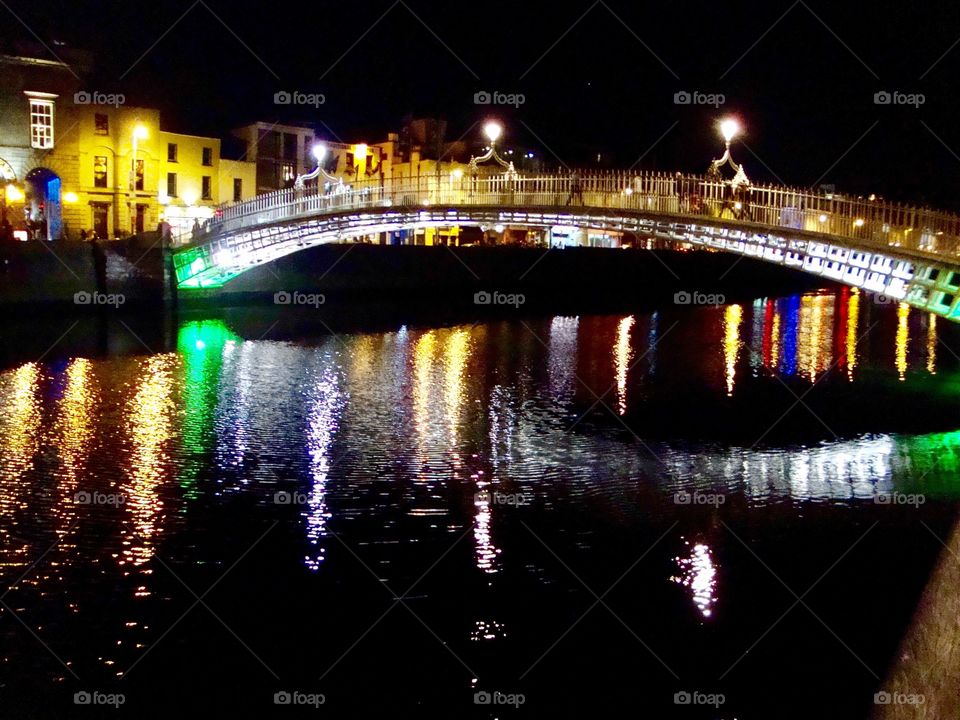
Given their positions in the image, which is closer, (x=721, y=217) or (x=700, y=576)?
(x=700, y=576)

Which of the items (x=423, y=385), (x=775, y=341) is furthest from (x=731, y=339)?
(x=423, y=385)

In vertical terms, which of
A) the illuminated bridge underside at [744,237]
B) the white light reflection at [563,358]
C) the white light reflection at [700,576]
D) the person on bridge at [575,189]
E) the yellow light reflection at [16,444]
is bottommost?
the white light reflection at [700,576]

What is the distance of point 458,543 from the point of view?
1108 centimetres

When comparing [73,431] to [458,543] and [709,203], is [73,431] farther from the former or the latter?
[709,203]

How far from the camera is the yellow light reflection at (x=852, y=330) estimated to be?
26672 mm

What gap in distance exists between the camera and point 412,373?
23.5m

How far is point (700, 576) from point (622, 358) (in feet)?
56.3

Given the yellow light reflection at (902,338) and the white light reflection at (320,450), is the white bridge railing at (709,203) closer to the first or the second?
the yellow light reflection at (902,338)

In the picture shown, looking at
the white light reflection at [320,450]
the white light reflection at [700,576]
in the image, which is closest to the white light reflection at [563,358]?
the white light reflection at [320,450]

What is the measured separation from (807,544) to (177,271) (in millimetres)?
30434

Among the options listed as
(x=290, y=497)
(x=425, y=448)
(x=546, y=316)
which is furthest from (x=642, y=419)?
(x=546, y=316)

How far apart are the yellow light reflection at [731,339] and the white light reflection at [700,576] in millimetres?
11276

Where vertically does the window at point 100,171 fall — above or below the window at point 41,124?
below

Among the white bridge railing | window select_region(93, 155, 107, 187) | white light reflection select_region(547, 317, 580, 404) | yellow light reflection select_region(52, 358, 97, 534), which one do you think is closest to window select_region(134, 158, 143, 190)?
window select_region(93, 155, 107, 187)
